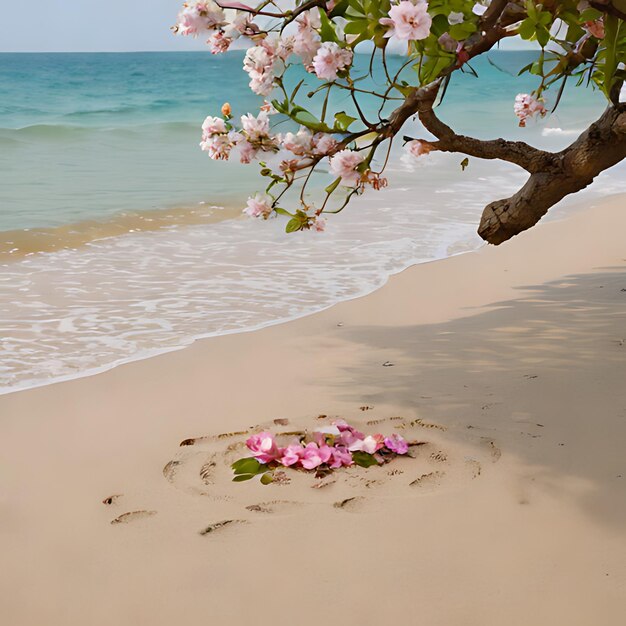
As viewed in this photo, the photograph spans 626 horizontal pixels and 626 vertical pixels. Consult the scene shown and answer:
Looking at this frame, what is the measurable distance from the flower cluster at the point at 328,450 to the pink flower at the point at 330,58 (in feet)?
3.69

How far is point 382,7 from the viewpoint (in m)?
2.50

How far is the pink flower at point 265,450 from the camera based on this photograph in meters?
2.83

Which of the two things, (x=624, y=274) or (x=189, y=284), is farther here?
(x=189, y=284)

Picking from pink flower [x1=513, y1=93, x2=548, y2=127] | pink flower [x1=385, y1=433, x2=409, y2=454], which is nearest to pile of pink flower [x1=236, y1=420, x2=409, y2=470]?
pink flower [x1=385, y1=433, x2=409, y2=454]

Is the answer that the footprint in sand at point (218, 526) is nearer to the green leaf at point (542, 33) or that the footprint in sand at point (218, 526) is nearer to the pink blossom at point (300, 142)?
the pink blossom at point (300, 142)

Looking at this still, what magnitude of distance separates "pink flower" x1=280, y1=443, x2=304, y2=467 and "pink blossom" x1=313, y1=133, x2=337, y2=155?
993 mm

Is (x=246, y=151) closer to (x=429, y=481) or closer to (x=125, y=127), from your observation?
(x=429, y=481)

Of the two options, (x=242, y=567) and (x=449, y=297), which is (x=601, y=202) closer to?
(x=449, y=297)

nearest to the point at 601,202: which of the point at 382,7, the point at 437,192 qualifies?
the point at 437,192

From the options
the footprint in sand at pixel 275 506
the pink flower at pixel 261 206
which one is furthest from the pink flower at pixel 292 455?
the pink flower at pixel 261 206

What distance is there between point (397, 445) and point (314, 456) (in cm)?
27

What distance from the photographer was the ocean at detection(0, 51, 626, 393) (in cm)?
463

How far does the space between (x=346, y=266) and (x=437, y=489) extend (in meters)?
3.78

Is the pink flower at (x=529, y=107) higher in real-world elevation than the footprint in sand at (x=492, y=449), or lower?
higher
